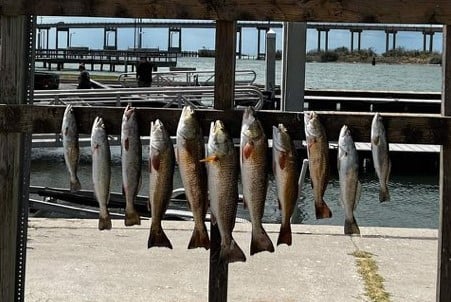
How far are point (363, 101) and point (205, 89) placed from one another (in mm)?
13494

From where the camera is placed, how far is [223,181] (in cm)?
338

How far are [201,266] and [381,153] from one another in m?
3.58

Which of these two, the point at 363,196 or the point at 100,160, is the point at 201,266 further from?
the point at 363,196

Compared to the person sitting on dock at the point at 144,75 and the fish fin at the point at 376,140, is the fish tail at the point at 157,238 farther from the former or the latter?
the person sitting on dock at the point at 144,75

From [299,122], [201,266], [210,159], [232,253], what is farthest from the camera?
[201,266]

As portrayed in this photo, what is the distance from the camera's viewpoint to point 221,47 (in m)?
3.83

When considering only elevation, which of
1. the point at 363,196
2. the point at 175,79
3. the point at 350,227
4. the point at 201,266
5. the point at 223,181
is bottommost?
the point at 363,196

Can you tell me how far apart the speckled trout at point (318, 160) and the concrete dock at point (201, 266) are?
2.51m

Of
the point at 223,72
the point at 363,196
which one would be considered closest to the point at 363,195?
the point at 363,196

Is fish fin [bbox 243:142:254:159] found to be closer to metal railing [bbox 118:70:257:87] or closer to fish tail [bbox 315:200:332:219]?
fish tail [bbox 315:200:332:219]

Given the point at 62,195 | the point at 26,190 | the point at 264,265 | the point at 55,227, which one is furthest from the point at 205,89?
the point at 26,190

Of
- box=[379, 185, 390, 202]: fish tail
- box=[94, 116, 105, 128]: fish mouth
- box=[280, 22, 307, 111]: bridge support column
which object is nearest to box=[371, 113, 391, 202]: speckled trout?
box=[379, 185, 390, 202]: fish tail

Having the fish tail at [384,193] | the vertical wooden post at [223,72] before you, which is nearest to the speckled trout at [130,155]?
the vertical wooden post at [223,72]

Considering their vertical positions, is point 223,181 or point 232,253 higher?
point 223,181
